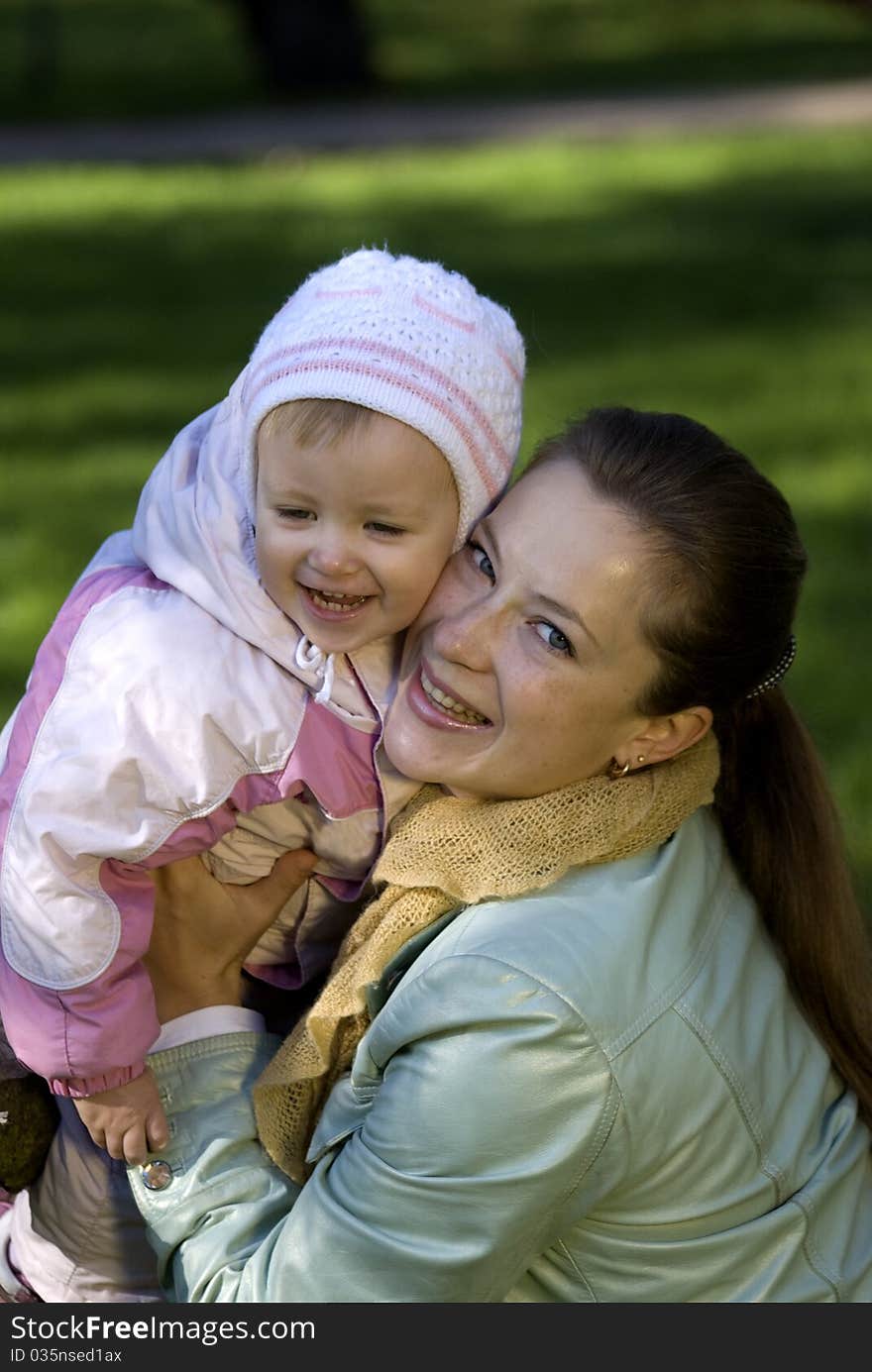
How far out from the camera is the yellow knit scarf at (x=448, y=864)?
235 centimetres

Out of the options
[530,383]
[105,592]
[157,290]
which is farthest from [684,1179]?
[157,290]

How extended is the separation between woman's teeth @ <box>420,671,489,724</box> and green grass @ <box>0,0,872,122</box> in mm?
14826

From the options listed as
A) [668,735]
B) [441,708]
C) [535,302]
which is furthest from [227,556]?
[535,302]

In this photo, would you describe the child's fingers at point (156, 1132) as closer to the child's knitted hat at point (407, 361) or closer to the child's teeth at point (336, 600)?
the child's teeth at point (336, 600)

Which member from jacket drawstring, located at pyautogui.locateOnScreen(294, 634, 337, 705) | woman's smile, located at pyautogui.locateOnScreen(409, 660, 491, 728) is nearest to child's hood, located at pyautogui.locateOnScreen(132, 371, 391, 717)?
jacket drawstring, located at pyautogui.locateOnScreen(294, 634, 337, 705)

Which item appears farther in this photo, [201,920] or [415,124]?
[415,124]

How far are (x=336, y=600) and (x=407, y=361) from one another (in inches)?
13.0

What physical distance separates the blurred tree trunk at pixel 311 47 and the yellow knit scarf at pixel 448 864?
15.5 metres

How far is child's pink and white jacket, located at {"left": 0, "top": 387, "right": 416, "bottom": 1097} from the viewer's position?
7.96 ft

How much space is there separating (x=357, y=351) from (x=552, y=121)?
13.3 meters

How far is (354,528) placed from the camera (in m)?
2.43

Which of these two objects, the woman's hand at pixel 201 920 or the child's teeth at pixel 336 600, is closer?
the child's teeth at pixel 336 600

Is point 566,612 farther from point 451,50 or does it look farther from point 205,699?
point 451,50

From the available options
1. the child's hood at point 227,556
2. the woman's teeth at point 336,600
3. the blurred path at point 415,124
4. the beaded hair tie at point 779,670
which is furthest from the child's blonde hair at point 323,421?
the blurred path at point 415,124
